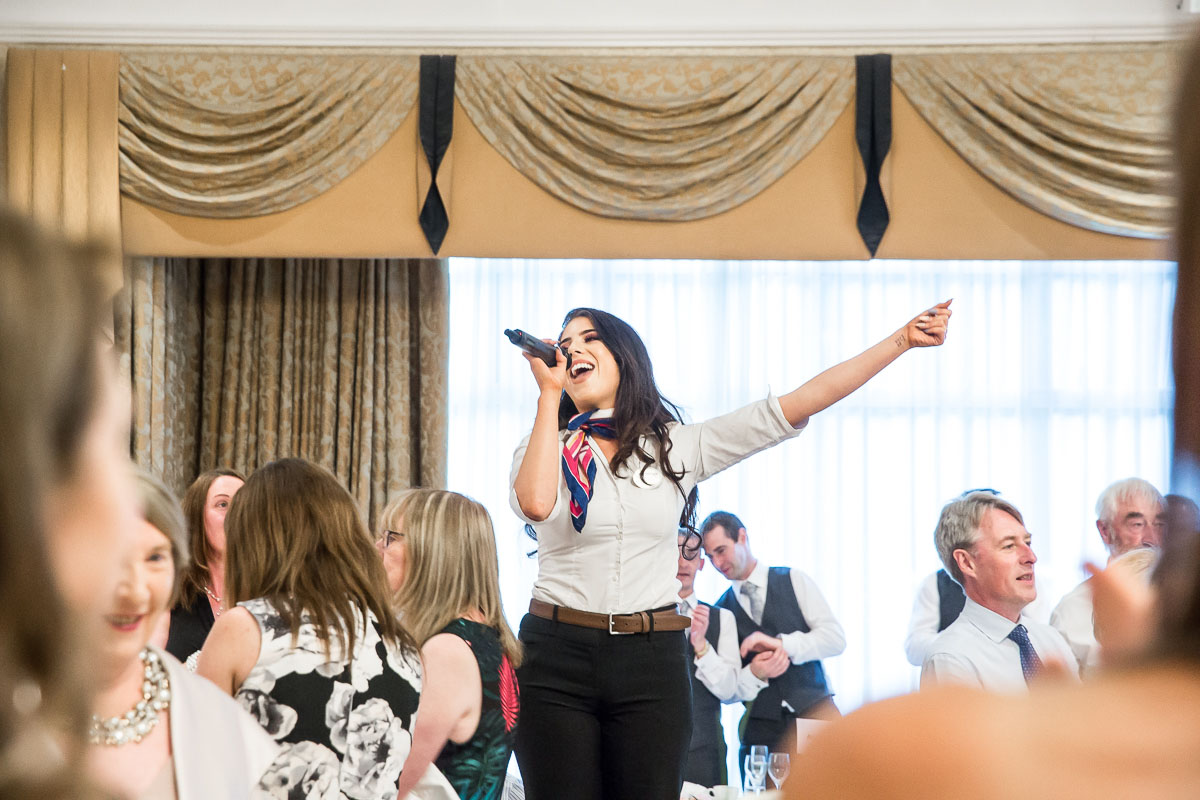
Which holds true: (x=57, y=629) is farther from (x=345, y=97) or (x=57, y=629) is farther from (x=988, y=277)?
(x=988, y=277)

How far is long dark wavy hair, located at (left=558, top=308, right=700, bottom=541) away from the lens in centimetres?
268

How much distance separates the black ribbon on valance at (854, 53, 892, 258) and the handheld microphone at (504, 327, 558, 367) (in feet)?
6.32

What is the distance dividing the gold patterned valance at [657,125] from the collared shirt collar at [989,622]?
205 cm

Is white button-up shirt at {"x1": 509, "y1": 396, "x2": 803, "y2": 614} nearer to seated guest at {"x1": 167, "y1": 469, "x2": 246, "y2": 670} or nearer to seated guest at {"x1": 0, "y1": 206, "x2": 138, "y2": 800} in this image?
seated guest at {"x1": 167, "y1": 469, "x2": 246, "y2": 670}

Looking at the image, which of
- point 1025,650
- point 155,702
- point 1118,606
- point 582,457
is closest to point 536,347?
point 582,457

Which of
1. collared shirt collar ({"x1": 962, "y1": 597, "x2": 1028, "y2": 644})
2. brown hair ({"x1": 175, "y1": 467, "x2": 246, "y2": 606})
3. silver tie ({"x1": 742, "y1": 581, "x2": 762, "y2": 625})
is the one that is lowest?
silver tie ({"x1": 742, "y1": 581, "x2": 762, "y2": 625})

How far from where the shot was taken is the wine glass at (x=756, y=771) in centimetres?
285

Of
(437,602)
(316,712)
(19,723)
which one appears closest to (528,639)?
(437,602)

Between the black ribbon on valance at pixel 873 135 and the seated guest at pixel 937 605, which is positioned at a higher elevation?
the black ribbon on valance at pixel 873 135

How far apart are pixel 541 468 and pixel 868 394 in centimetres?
301

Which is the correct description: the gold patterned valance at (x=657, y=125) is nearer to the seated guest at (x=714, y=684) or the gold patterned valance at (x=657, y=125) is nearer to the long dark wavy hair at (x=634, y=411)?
the seated guest at (x=714, y=684)

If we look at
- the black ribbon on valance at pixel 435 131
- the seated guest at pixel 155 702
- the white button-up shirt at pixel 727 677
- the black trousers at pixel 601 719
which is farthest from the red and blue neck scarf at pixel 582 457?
the black ribbon on valance at pixel 435 131

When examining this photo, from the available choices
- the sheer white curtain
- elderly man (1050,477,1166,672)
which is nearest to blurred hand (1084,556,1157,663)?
elderly man (1050,477,1166,672)

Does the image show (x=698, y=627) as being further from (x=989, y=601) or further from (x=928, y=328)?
(x=928, y=328)
